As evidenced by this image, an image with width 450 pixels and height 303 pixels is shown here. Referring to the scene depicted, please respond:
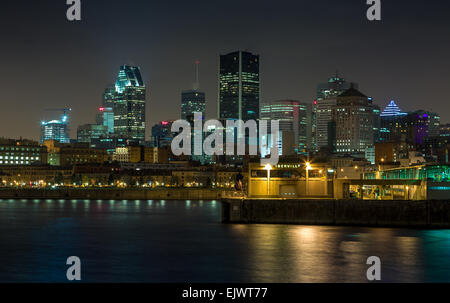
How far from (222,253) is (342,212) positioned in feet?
82.3

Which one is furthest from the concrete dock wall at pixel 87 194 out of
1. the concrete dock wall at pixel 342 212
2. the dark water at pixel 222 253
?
the concrete dock wall at pixel 342 212

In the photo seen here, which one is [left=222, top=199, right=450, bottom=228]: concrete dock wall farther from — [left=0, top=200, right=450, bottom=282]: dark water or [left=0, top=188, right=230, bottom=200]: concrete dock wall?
[left=0, top=188, right=230, bottom=200]: concrete dock wall

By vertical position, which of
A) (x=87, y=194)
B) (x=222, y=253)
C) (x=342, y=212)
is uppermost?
(x=342, y=212)

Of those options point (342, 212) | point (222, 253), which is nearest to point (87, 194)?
point (342, 212)

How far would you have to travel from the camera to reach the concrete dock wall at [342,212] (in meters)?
76.3

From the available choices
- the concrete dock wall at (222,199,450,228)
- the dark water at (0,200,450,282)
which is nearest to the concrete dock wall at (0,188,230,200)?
the dark water at (0,200,450,282)

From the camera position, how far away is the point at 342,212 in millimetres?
80438

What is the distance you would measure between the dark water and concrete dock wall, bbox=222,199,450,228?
2.33 metres

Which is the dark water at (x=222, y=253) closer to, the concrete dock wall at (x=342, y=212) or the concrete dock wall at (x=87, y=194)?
the concrete dock wall at (x=342, y=212)

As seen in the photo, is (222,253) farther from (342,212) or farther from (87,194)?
(87,194)

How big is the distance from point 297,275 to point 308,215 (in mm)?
32513

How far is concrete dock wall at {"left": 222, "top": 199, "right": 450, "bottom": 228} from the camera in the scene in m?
76.3

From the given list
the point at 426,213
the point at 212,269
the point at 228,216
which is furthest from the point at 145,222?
the point at 212,269
